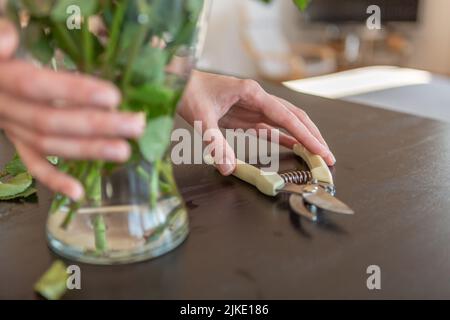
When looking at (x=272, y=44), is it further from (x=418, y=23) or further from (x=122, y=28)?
(x=122, y=28)

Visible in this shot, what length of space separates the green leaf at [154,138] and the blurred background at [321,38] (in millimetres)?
3379

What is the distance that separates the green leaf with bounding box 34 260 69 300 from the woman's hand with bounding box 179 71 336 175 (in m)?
0.28

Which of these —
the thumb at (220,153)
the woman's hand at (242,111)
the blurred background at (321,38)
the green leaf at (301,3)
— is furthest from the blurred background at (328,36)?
the green leaf at (301,3)

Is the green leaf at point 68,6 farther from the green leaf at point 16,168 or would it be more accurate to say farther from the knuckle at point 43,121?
the green leaf at point 16,168

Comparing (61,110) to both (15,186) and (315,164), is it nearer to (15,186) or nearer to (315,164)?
(15,186)

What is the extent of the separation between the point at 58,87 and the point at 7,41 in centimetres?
6

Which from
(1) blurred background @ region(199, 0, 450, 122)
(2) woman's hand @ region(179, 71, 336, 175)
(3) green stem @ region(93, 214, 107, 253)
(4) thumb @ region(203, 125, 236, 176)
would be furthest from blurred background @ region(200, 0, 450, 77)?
(3) green stem @ region(93, 214, 107, 253)

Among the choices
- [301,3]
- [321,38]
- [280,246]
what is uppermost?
[301,3]

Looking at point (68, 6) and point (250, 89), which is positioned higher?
point (68, 6)

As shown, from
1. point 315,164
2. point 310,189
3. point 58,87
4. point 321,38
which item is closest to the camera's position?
point 58,87

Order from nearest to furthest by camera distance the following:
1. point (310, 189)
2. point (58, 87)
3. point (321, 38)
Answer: point (58, 87), point (310, 189), point (321, 38)

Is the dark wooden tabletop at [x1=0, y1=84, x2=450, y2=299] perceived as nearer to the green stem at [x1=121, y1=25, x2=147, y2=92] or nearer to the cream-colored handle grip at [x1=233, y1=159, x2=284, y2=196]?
the cream-colored handle grip at [x1=233, y1=159, x2=284, y2=196]

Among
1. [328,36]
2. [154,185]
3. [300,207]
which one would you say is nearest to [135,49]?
[154,185]

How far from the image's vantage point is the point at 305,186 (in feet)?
2.08
